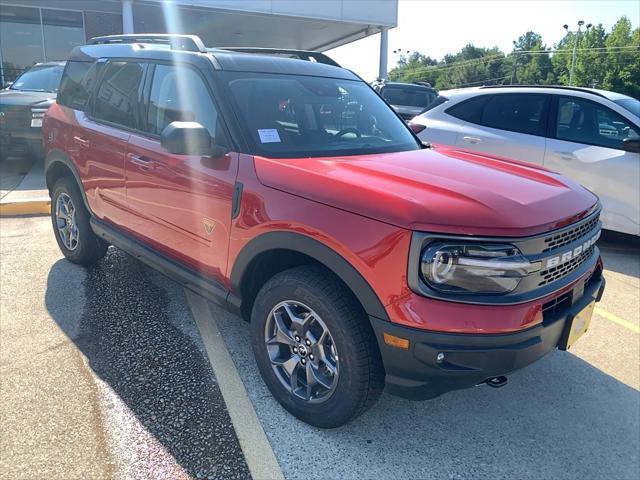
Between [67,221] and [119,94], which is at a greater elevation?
[119,94]

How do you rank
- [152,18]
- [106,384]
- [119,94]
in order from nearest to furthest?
[106,384], [119,94], [152,18]

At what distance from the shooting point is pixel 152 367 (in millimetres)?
3098

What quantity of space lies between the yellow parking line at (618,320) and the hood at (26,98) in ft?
26.4

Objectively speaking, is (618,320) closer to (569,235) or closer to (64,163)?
(569,235)

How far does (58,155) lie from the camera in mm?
4480

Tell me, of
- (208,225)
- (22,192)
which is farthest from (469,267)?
(22,192)

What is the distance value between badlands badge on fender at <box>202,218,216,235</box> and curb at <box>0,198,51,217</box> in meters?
4.30

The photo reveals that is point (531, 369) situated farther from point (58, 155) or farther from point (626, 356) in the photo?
point (58, 155)

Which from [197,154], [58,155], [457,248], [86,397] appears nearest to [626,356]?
[457,248]

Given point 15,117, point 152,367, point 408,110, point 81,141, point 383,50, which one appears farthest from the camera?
point 383,50

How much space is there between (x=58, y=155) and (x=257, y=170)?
267 cm

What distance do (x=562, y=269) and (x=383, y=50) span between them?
54.0 ft

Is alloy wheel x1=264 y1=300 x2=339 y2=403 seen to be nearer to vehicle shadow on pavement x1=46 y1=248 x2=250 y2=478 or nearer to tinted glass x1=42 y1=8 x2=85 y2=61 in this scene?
vehicle shadow on pavement x1=46 y1=248 x2=250 y2=478

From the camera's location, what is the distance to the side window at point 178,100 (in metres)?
3.10
